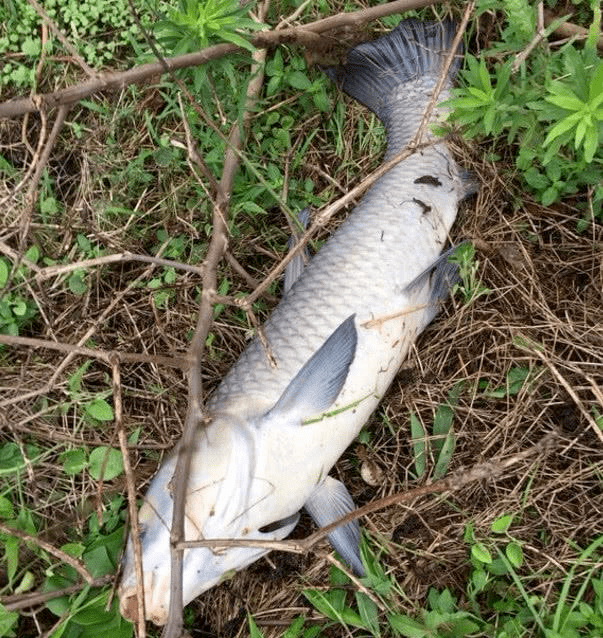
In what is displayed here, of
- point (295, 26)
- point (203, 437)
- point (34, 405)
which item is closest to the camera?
point (203, 437)

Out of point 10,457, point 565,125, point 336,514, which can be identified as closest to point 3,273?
point 10,457

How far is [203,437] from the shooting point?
2.70 m

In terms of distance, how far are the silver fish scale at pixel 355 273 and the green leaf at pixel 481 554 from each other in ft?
3.02

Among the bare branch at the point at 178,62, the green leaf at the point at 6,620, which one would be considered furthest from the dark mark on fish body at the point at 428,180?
the green leaf at the point at 6,620

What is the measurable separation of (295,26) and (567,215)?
1369 millimetres

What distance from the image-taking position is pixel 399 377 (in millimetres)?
3199

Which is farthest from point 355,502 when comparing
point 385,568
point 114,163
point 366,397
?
point 114,163

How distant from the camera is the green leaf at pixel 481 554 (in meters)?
2.79

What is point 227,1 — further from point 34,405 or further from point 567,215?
point 34,405

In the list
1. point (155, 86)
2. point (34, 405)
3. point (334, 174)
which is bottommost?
point (34, 405)

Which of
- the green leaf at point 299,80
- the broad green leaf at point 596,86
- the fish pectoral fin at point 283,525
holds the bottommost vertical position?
the fish pectoral fin at point 283,525

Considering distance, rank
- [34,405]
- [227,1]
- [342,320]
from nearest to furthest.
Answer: [227,1] → [342,320] → [34,405]

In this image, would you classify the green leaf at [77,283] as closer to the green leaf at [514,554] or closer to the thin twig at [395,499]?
the thin twig at [395,499]

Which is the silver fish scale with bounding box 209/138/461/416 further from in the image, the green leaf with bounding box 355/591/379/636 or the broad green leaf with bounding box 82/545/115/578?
the green leaf with bounding box 355/591/379/636
